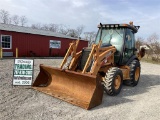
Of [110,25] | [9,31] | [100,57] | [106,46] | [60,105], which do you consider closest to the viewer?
[60,105]

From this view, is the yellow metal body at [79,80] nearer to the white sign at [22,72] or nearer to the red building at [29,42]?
the white sign at [22,72]

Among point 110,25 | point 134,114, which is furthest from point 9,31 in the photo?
point 134,114

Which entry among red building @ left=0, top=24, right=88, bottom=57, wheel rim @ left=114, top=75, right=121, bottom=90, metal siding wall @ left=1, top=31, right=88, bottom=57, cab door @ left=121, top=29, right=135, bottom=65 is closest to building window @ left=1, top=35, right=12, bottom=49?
red building @ left=0, top=24, right=88, bottom=57

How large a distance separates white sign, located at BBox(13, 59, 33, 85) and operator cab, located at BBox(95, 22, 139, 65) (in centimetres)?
275

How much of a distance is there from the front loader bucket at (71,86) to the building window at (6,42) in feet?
41.1

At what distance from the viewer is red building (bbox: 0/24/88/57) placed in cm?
1789

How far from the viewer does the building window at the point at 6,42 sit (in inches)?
694

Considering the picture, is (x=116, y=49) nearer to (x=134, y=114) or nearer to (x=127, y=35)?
(x=127, y=35)

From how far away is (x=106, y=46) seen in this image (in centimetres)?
686

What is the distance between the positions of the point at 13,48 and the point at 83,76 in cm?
1453

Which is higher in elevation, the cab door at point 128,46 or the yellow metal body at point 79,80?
the cab door at point 128,46

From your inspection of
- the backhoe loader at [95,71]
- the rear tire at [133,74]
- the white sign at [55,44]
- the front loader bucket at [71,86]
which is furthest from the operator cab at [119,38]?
A: the white sign at [55,44]

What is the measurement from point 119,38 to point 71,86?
277cm

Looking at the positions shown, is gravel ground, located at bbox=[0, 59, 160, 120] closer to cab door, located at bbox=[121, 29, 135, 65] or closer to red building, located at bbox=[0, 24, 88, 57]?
cab door, located at bbox=[121, 29, 135, 65]
